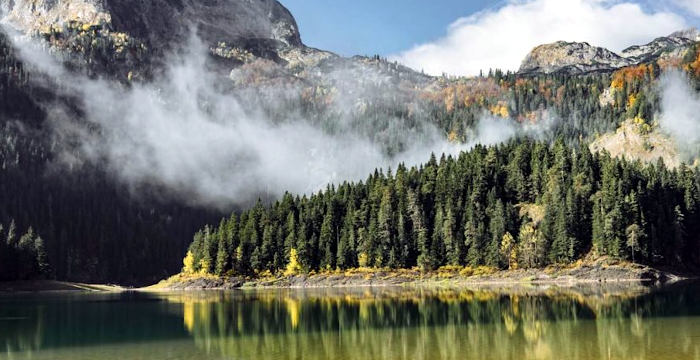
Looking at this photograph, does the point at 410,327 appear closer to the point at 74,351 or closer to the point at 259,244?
the point at 74,351

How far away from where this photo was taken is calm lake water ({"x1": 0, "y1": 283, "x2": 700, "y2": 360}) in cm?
3803

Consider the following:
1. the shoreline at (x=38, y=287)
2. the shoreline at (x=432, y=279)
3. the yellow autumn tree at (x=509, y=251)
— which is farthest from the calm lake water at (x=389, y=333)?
the shoreline at (x=38, y=287)

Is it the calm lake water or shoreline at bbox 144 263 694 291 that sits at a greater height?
the calm lake water

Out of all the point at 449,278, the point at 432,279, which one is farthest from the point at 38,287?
the point at 449,278

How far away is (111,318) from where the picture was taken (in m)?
71.9

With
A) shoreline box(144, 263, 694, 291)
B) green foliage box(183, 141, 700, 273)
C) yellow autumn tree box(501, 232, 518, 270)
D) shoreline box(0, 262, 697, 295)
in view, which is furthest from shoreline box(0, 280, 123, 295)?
yellow autumn tree box(501, 232, 518, 270)

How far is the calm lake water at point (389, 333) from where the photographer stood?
38031 mm

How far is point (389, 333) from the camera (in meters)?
48.0

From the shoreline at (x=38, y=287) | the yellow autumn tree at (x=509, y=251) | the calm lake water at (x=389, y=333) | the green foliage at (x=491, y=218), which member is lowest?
the shoreline at (x=38, y=287)

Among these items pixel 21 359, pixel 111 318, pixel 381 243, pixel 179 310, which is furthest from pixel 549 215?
pixel 21 359

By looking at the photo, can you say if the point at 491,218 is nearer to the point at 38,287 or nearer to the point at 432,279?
the point at 432,279

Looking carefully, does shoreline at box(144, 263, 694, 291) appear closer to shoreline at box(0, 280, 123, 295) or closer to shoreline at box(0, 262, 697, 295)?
shoreline at box(0, 262, 697, 295)

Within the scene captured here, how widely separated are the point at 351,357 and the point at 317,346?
5.73m

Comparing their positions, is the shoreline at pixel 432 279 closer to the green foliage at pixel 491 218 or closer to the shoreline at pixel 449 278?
the shoreline at pixel 449 278
